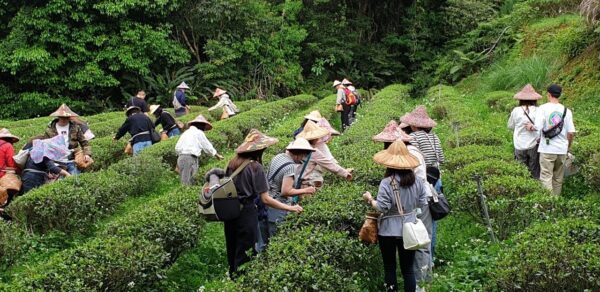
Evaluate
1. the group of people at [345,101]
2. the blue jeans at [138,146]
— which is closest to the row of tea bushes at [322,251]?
the blue jeans at [138,146]

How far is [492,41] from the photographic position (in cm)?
2559

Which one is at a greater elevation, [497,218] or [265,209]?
[265,209]

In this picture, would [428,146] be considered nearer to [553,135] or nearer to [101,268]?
[553,135]

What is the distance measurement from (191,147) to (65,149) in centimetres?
194

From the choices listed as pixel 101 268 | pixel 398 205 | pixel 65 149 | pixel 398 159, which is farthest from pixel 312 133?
pixel 65 149

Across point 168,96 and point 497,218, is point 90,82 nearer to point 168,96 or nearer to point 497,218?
point 168,96

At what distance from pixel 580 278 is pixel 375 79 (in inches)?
1075

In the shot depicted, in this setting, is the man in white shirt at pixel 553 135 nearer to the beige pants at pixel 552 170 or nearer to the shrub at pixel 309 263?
the beige pants at pixel 552 170

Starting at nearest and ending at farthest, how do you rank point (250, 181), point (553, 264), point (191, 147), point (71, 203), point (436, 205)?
point (553, 264) < point (250, 181) < point (436, 205) < point (71, 203) < point (191, 147)

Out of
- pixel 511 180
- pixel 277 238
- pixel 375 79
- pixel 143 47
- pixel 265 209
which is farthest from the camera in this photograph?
pixel 375 79

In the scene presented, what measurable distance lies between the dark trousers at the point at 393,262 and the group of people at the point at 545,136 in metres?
3.42

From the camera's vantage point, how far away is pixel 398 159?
5.44m

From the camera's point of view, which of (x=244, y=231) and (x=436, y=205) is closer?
(x=244, y=231)

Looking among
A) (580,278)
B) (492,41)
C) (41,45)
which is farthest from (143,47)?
(580,278)
